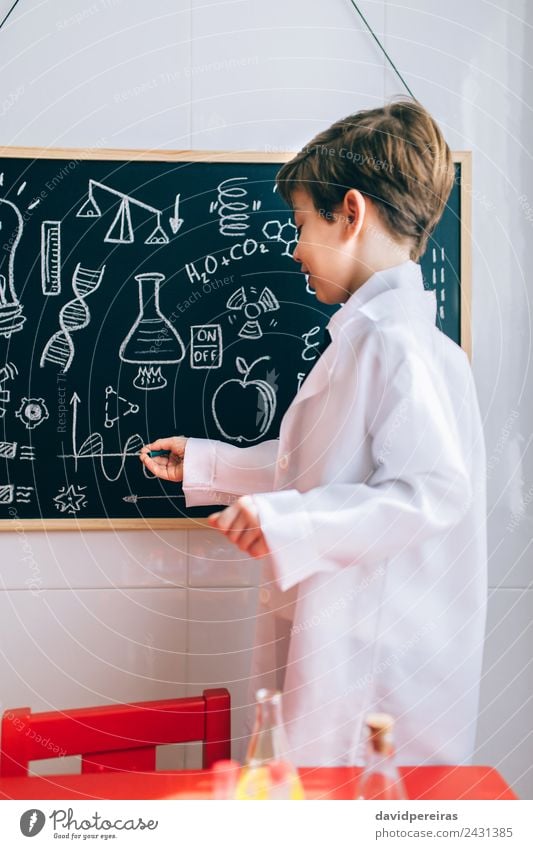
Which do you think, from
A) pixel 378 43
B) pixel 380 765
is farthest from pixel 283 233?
pixel 380 765

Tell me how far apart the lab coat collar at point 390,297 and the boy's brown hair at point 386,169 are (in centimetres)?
7

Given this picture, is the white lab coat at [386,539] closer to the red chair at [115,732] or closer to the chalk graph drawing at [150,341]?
the red chair at [115,732]

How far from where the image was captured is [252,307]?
1324 millimetres

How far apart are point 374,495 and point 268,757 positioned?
1.04 feet

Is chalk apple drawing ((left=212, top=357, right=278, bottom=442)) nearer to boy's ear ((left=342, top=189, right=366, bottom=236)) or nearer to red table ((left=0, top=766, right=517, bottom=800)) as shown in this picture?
boy's ear ((left=342, top=189, right=366, bottom=236))

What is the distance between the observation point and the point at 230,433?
4.35 ft

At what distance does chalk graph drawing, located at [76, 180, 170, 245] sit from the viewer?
1306mm

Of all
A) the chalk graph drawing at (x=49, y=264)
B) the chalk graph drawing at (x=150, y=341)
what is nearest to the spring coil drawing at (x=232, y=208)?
the chalk graph drawing at (x=150, y=341)

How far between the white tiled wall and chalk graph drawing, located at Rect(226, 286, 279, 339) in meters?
0.24

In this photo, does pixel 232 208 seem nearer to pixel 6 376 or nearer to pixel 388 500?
pixel 6 376

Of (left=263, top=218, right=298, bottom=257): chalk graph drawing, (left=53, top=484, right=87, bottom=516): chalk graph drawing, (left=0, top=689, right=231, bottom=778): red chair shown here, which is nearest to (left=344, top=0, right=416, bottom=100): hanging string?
(left=263, top=218, right=298, bottom=257): chalk graph drawing

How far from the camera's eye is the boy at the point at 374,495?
35.1 inches

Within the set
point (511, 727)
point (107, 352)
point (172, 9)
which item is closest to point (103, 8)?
point (172, 9)
